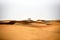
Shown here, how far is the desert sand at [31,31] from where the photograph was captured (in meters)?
0.97

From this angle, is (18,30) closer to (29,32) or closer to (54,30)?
(29,32)

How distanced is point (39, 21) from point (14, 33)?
30cm

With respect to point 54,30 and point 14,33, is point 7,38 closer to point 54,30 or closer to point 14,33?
point 14,33

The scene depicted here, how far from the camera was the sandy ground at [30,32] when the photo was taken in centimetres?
97

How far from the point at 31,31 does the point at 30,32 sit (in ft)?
0.05

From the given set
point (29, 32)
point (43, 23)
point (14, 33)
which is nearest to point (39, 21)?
point (43, 23)

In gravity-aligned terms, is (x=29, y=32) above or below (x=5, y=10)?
below

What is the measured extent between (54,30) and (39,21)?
0.61 feet

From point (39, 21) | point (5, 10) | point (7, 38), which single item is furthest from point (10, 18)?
point (39, 21)

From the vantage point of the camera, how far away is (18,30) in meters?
0.99

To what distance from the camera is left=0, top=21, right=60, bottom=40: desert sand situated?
38.3 inches

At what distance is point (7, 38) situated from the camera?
0.96 m

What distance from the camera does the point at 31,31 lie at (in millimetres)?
984

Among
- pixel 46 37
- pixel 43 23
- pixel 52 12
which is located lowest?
pixel 46 37
